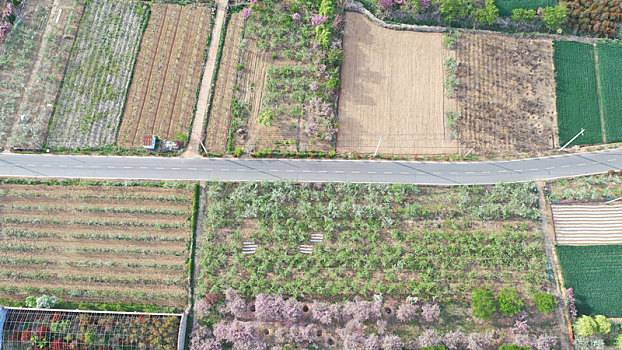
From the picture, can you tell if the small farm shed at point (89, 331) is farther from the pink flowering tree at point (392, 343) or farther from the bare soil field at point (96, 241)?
the pink flowering tree at point (392, 343)

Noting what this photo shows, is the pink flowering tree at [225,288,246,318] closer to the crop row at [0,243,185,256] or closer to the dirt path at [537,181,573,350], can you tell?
the crop row at [0,243,185,256]

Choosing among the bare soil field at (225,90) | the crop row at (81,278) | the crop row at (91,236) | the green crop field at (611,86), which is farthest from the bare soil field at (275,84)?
the green crop field at (611,86)

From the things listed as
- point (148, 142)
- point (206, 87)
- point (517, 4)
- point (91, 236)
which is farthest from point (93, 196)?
point (517, 4)

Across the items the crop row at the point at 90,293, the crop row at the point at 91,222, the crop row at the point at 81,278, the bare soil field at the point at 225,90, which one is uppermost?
the bare soil field at the point at 225,90

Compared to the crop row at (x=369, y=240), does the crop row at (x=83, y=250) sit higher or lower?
lower

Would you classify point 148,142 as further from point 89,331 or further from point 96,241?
point 89,331

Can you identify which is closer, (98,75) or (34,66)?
(98,75)

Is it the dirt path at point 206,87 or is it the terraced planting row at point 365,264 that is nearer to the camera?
the terraced planting row at point 365,264

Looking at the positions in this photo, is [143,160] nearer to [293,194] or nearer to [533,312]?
[293,194]
